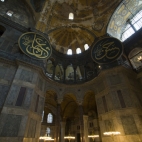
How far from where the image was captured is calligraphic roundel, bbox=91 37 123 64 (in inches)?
366

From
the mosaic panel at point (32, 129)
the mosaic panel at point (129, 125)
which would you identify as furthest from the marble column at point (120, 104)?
the mosaic panel at point (32, 129)

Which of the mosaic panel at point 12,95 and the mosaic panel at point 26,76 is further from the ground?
the mosaic panel at point 26,76

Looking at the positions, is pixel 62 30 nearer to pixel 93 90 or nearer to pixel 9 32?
pixel 9 32

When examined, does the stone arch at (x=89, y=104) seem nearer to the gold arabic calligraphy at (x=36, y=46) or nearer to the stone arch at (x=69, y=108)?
the stone arch at (x=69, y=108)

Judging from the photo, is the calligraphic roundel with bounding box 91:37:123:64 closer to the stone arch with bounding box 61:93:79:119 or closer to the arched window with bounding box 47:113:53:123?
the stone arch with bounding box 61:93:79:119

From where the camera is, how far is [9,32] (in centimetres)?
1021

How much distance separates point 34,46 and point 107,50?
6838mm

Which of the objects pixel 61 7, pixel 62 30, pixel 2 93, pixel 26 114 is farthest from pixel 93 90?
pixel 61 7

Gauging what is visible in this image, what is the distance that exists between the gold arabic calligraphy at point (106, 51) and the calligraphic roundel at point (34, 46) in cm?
491

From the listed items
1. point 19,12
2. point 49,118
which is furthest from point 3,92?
point 19,12

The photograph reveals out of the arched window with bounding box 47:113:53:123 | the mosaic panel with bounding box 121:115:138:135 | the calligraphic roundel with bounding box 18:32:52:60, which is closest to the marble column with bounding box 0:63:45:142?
the calligraphic roundel with bounding box 18:32:52:60

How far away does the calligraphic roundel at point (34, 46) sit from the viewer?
9002 millimetres

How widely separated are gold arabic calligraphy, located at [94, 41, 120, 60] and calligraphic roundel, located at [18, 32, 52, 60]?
4.91 meters

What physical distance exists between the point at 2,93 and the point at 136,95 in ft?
32.0
